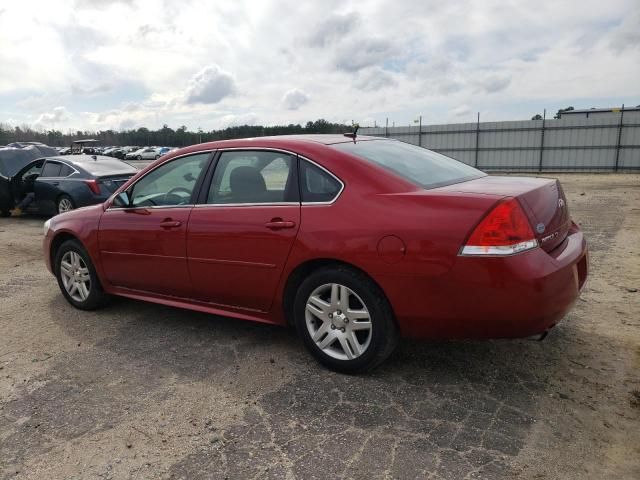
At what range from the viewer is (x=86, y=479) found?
8.19ft

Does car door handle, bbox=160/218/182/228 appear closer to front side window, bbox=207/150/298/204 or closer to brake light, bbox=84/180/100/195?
front side window, bbox=207/150/298/204

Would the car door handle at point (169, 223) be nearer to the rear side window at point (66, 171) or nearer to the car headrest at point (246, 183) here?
the car headrest at point (246, 183)

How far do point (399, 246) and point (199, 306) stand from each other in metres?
1.86

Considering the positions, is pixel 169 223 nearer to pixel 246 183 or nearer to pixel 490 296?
pixel 246 183

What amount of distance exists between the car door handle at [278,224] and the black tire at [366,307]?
0.35 meters

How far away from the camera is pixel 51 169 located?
427 inches

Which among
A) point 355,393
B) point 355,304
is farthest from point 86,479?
point 355,304

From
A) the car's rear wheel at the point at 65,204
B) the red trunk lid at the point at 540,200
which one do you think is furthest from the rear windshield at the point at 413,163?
the car's rear wheel at the point at 65,204

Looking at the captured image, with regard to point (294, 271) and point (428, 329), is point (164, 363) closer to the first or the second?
point (294, 271)

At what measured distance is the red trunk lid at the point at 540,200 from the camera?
2.97 metres

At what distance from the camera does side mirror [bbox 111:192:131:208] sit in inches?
A: 175

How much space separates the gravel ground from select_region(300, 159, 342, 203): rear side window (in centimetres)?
117

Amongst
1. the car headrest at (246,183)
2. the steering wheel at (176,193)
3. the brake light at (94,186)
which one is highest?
the car headrest at (246,183)

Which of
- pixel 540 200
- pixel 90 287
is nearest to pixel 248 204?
pixel 540 200
